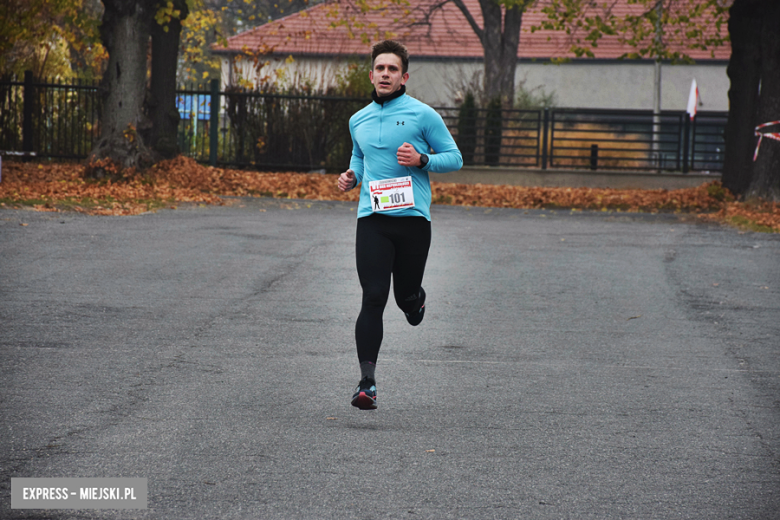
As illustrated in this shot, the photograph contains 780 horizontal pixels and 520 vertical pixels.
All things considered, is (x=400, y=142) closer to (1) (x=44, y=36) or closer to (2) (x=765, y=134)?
(2) (x=765, y=134)

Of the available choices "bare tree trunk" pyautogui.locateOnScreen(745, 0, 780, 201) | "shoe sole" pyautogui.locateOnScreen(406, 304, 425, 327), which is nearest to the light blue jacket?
"shoe sole" pyautogui.locateOnScreen(406, 304, 425, 327)

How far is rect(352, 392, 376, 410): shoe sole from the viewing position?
15.9 feet

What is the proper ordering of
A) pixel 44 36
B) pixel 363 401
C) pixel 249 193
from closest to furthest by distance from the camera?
pixel 363 401 → pixel 249 193 → pixel 44 36

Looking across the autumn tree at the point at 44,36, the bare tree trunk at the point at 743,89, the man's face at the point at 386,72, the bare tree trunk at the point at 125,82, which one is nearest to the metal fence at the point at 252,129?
the autumn tree at the point at 44,36

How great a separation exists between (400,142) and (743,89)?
1642 cm

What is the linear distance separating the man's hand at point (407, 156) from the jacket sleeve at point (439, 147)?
16cm

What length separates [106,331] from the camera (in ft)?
22.6

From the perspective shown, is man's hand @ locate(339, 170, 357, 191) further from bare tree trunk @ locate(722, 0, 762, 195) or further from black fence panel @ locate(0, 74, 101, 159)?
black fence panel @ locate(0, 74, 101, 159)

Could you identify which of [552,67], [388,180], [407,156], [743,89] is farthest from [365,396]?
[552,67]

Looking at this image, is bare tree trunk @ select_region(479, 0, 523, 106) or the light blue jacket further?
bare tree trunk @ select_region(479, 0, 523, 106)

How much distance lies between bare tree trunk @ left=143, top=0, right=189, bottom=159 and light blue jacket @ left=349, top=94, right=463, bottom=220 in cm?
1652

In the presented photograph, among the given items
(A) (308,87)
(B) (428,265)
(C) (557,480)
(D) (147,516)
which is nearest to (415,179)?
(C) (557,480)

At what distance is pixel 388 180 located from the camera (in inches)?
201

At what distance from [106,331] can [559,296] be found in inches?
170
